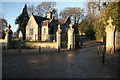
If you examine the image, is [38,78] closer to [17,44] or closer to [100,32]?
[17,44]

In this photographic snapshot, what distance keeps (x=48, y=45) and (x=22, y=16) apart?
26113mm

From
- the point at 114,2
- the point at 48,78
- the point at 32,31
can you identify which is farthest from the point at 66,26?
the point at 48,78

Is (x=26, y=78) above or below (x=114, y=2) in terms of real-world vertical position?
below

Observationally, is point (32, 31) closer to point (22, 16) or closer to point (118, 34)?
point (22, 16)

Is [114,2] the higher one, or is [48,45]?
[114,2]

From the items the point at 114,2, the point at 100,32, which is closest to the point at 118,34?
the point at 114,2

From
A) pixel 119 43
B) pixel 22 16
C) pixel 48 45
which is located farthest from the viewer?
pixel 22 16

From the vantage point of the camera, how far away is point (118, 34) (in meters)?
12.9

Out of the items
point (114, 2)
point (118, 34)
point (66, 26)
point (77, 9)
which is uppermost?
point (77, 9)

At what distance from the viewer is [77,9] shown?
2148 inches

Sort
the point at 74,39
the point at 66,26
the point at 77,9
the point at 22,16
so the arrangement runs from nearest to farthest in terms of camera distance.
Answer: the point at 74,39 < the point at 66,26 < the point at 22,16 < the point at 77,9

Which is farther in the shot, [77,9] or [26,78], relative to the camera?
[77,9]

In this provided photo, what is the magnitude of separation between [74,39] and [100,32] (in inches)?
556

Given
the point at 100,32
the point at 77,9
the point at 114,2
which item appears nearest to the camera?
the point at 114,2
